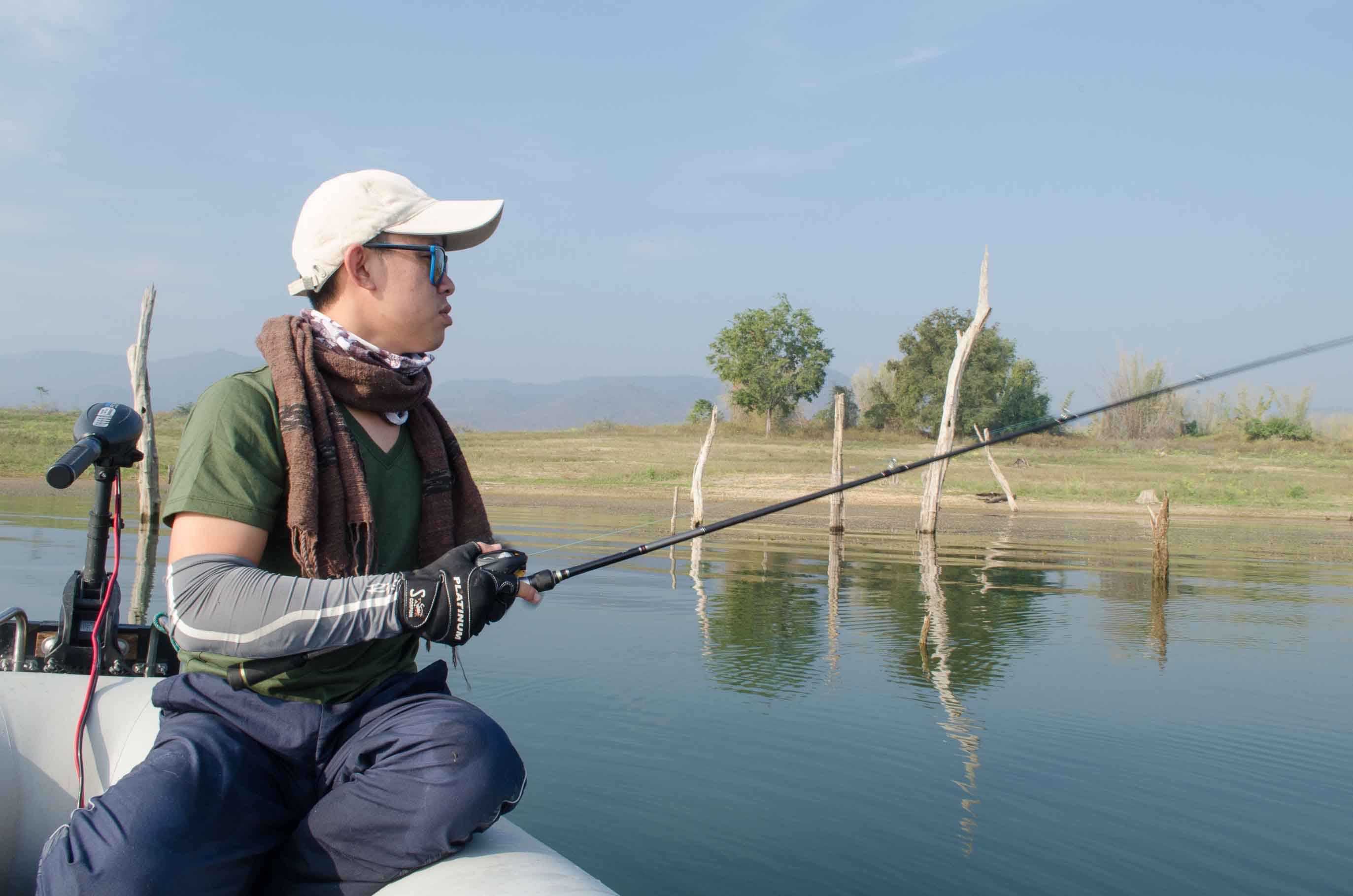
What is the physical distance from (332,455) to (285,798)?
72 centimetres

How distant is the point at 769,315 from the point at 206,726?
2270 inches

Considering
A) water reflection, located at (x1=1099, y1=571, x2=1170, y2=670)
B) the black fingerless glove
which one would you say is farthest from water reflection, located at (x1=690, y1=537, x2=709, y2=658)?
the black fingerless glove

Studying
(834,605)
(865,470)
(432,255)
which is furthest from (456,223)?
(865,470)

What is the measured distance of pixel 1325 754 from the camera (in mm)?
6465

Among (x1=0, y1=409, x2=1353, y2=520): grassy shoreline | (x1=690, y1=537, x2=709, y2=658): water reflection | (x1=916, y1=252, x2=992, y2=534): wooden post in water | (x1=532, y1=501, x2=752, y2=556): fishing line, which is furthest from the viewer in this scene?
(x1=0, y1=409, x2=1353, y2=520): grassy shoreline

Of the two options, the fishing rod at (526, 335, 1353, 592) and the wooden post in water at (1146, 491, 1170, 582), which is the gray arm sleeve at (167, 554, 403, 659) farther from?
the wooden post in water at (1146, 491, 1170, 582)

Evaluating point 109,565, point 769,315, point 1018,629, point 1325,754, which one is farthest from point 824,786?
point 769,315

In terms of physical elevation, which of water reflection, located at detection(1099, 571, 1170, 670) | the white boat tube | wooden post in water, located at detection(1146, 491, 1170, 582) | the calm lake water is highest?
the white boat tube

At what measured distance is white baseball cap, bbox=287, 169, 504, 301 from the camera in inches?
97.4

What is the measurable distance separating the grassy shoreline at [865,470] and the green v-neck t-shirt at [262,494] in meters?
25.3

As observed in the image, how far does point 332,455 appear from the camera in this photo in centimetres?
234

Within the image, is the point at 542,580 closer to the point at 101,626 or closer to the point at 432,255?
the point at 432,255

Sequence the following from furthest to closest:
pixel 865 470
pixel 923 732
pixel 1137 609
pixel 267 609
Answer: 1. pixel 865 470
2. pixel 1137 609
3. pixel 923 732
4. pixel 267 609

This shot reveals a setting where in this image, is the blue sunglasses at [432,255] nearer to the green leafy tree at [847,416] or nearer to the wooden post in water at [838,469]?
the wooden post in water at [838,469]
